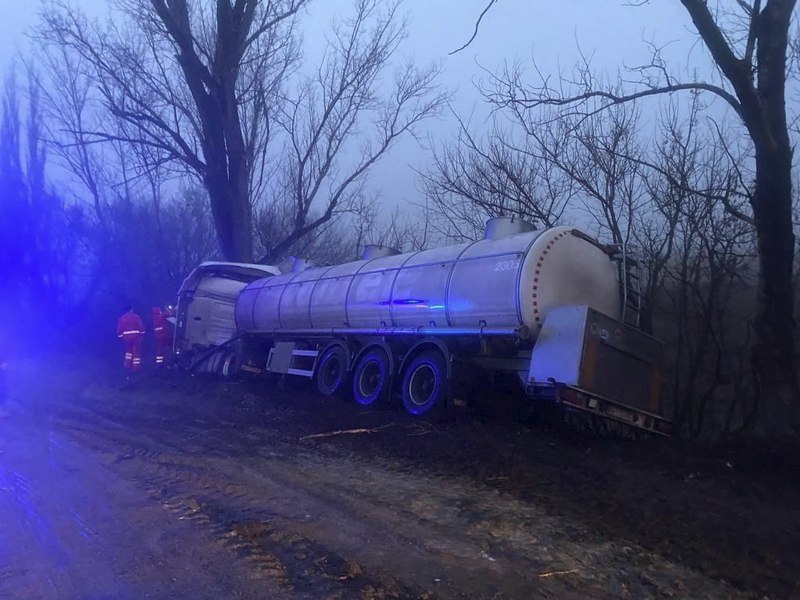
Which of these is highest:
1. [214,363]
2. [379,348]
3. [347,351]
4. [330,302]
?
[330,302]

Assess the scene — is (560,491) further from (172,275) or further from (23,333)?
(23,333)

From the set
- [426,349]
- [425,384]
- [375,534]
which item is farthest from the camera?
[426,349]

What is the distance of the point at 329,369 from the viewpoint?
15398 mm

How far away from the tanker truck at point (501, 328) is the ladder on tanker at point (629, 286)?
0.08ft

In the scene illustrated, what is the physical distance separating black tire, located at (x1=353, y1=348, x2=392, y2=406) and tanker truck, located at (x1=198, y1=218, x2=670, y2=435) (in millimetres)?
24

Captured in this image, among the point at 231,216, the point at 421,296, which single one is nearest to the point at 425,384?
the point at 421,296

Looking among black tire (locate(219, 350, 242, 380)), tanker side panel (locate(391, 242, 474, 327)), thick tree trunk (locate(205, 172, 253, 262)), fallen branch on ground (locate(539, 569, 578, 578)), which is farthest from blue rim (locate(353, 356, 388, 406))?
thick tree trunk (locate(205, 172, 253, 262))

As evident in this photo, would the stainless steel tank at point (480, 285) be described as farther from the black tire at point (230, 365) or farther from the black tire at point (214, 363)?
the black tire at point (214, 363)

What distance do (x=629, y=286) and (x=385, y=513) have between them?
716cm

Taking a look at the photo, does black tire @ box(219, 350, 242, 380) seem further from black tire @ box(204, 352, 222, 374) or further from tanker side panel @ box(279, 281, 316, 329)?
tanker side panel @ box(279, 281, 316, 329)

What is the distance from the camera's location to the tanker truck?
393 inches

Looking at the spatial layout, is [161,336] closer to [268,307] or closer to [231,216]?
[231,216]

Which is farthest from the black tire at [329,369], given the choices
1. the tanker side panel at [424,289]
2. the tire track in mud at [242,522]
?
the tire track in mud at [242,522]

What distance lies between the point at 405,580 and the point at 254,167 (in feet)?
77.5
